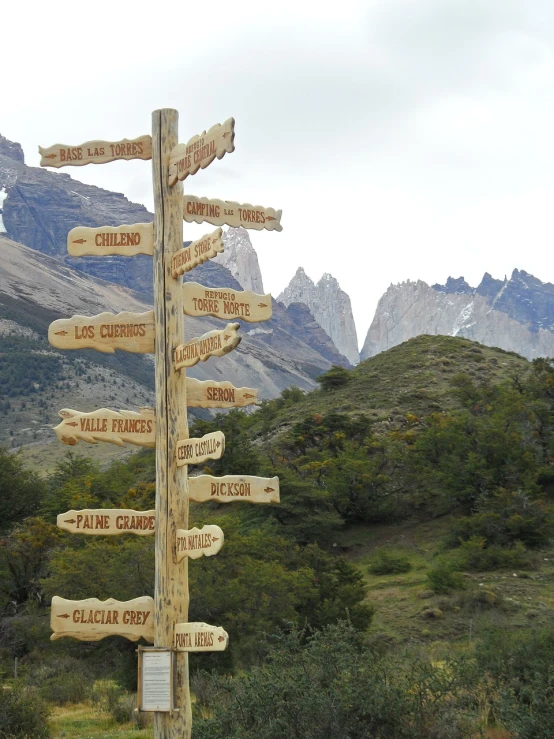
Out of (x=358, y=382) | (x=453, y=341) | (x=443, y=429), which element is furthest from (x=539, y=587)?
(x=453, y=341)

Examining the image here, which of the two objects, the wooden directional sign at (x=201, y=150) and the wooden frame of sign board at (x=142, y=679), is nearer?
the wooden directional sign at (x=201, y=150)

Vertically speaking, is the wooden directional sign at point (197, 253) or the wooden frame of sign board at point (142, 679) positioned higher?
the wooden directional sign at point (197, 253)

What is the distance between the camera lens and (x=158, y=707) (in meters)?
7.50

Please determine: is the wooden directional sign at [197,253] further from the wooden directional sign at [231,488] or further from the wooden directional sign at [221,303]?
the wooden directional sign at [231,488]

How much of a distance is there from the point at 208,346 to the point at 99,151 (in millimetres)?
2226

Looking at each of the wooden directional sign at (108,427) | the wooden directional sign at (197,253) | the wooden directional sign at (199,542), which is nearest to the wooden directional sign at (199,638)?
the wooden directional sign at (199,542)

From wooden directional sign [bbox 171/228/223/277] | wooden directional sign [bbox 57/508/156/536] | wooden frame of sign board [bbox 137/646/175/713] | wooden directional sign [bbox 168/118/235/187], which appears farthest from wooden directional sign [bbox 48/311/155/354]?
wooden frame of sign board [bbox 137/646/175/713]

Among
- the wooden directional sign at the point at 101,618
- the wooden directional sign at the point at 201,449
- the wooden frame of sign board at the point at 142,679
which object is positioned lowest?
the wooden frame of sign board at the point at 142,679

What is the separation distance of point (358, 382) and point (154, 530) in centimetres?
5244

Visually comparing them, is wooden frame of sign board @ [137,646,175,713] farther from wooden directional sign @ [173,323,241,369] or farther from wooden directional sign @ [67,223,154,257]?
wooden directional sign @ [67,223,154,257]

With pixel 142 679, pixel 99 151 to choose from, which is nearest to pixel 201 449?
pixel 142 679

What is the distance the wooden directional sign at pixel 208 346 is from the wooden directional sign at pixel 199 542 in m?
1.25

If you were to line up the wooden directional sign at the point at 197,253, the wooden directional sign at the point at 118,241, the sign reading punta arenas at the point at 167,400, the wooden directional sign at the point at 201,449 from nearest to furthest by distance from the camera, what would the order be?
the wooden directional sign at the point at 201,449
the wooden directional sign at the point at 197,253
the sign reading punta arenas at the point at 167,400
the wooden directional sign at the point at 118,241

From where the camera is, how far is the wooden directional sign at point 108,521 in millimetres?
7988
